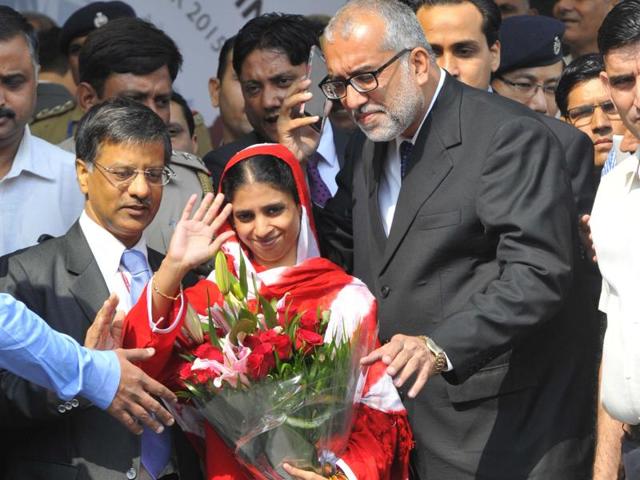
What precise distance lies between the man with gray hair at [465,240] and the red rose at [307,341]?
16.6 inches

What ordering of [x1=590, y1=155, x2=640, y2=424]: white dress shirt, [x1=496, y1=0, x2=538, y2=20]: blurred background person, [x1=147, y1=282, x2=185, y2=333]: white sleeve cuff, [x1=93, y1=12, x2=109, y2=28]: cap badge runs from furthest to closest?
1. [x1=496, y1=0, x2=538, y2=20]: blurred background person
2. [x1=93, y1=12, x2=109, y2=28]: cap badge
3. [x1=147, y1=282, x2=185, y2=333]: white sleeve cuff
4. [x1=590, y1=155, x2=640, y2=424]: white dress shirt

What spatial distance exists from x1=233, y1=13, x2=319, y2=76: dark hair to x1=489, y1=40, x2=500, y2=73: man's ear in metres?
0.77

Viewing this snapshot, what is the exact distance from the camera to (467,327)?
13.4 ft

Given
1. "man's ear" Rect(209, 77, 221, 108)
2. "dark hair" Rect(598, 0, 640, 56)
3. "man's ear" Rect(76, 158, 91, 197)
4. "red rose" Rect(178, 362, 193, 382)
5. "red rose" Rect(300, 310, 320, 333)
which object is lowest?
"man's ear" Rect(209, 77, 221, 108)

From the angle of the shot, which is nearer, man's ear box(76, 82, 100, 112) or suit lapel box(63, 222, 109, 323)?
suit lapel box(63, 222, 109, 323)

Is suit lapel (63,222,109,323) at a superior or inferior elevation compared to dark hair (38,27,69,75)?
superior

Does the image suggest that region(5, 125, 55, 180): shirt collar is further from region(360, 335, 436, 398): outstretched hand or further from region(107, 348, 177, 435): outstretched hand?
region(360, 335, 436, 398): outstretched hand

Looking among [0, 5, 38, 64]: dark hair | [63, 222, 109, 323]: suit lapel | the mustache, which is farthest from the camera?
[0, 5, 38, 64]: dark hair

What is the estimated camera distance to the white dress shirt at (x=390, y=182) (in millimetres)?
4570

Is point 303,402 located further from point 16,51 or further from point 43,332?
point 16,51

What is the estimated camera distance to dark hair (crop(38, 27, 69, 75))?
6926 mm

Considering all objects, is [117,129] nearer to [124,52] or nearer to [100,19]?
[124,52]

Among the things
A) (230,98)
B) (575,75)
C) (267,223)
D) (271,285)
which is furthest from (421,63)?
(230,98)

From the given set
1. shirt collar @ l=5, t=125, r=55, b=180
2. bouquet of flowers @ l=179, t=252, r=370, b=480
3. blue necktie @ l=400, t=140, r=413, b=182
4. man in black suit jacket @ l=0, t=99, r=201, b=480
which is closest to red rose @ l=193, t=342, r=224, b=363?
bouquet of flowers @ l=179, t=252, r=370, b=480
